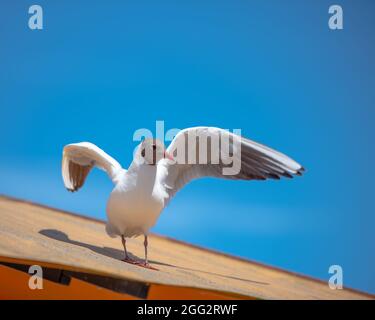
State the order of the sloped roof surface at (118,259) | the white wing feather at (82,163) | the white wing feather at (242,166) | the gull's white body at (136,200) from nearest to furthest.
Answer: the sloped roof surface at (118,259) < the gull's white body at (136,200) < the white wing feather at (242,166) < the white wing feather at (82,163)

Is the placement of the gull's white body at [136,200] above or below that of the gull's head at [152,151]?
below

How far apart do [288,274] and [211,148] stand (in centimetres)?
395

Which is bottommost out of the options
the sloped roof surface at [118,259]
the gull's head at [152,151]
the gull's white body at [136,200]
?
the sloped roof surface at [118,259]

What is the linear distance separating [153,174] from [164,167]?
650 millimetres

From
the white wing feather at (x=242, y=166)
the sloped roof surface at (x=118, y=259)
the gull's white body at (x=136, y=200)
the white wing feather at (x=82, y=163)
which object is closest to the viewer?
the sloped roof surface at (x=118, y=259)

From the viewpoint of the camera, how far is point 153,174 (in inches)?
234

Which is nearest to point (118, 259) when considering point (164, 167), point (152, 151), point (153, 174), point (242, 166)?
point (153, 174)

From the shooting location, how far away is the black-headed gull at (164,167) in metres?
5.90

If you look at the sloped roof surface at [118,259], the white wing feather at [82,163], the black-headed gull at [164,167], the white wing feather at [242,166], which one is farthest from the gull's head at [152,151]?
the sloped roof surface at [118,259]

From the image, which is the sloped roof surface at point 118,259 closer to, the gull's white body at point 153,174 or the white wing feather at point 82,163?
the gull's white body at point 153,174

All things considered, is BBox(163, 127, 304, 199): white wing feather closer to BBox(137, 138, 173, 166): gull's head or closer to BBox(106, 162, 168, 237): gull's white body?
BBox(137, 138, 173, 166): gull's head

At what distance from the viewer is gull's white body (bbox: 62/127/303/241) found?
19.3 ft
